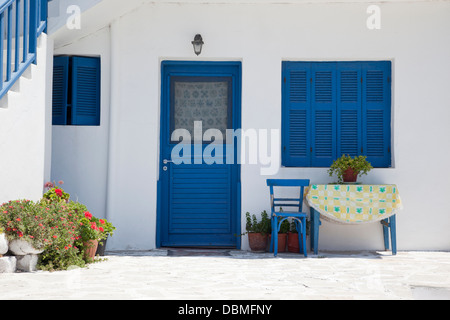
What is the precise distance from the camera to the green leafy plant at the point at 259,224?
7.57 meters

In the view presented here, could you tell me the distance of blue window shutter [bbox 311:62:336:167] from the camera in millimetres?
7973

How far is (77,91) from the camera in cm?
788

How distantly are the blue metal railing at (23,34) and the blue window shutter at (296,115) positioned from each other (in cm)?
330

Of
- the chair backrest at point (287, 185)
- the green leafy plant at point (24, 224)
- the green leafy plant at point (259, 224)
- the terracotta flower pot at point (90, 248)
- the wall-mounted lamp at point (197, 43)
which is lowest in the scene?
the terracotta flower pot at point (90, 248)

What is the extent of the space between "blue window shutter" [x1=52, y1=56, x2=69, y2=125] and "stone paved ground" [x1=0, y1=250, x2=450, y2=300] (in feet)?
6.82

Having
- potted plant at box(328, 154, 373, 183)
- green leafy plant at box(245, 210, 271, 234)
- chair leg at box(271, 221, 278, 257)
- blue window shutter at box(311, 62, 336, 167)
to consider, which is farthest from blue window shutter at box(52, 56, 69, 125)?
potted plant at box(328, 154, 373, 183)

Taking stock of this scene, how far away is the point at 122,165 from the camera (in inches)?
307

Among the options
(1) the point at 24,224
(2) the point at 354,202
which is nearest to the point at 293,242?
(2) the point at 354,202

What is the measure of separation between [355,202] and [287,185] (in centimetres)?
88

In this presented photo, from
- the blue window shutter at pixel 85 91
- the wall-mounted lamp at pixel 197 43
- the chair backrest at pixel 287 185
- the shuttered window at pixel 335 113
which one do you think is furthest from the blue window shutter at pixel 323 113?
the blue window shutter at pixel 85 91

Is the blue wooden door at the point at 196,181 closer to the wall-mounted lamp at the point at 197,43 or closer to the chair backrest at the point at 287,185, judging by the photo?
the wall-mounted lamp at the point at 197,43

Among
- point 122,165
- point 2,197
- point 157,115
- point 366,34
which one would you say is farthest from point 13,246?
point 366,34

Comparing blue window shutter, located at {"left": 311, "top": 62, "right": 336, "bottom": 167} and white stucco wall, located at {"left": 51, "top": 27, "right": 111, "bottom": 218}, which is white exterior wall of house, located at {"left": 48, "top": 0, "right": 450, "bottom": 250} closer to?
white stucco wall, located at {"left": 51, "top": 27, "right": 111, "bottom": 218}
